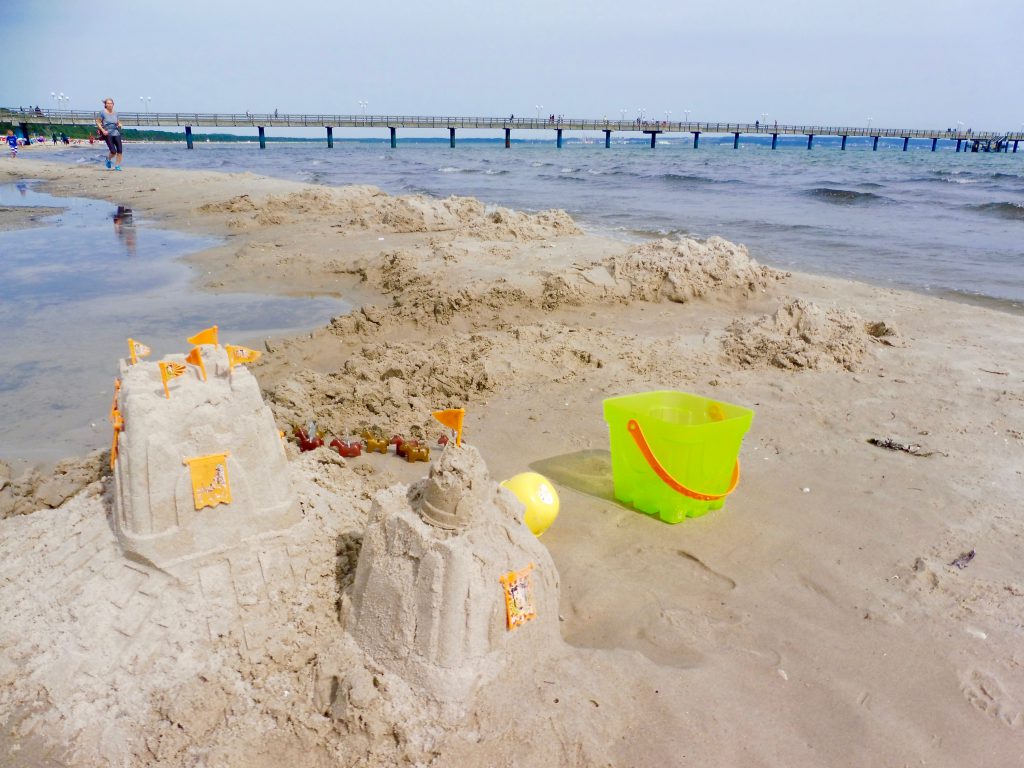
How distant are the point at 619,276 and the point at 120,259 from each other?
7095mm


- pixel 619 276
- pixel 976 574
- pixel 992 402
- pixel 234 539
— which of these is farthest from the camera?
pixel 619 276

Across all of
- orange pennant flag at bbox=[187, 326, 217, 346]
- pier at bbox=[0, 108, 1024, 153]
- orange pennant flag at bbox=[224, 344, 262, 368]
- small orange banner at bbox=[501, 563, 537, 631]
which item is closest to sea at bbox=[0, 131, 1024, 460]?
orange pennant flag at bbox=[187, 326, 217, 346]

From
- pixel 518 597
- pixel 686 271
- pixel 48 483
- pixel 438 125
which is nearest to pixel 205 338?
pixel 48 483

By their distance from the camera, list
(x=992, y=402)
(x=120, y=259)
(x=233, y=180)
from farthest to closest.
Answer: (x=233, y=180)
(x=120, y=259)
(x=992, y=402)

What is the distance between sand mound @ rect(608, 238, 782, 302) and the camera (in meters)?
7.34

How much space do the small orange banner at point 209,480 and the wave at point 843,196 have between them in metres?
20.5

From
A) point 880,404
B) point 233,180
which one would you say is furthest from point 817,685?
point 233,180

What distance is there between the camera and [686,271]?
7.45 m

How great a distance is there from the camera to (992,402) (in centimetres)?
480

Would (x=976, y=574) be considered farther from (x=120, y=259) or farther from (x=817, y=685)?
(x=120, y=259)

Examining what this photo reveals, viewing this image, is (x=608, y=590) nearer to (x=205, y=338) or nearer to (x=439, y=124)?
(x=205, y=338)

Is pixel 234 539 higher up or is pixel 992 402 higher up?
pixel 234 539

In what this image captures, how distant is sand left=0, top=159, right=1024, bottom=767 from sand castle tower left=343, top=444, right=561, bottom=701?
0.06m

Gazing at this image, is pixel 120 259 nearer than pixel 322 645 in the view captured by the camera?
No
